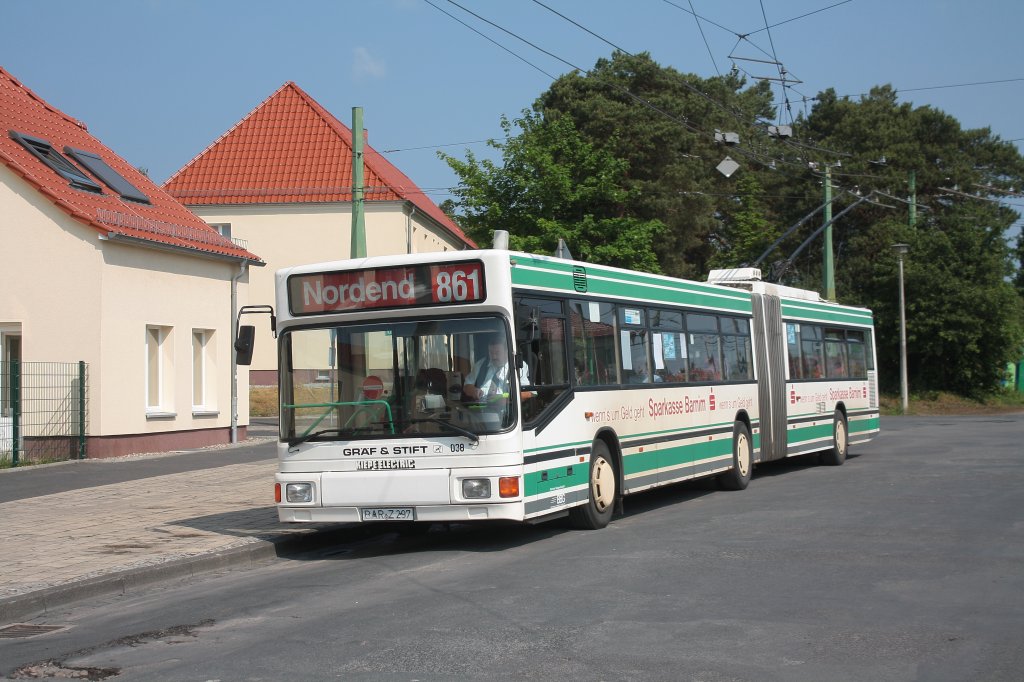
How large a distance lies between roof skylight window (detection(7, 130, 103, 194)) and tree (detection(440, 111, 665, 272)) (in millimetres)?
14827

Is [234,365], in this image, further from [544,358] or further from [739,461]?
[544,358]

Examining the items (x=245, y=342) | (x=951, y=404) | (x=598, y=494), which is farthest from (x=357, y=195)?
(x=951, y=404)

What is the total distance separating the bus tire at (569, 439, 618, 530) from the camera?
41.5ft

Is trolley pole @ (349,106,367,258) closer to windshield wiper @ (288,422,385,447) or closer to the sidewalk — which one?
the sidewalk

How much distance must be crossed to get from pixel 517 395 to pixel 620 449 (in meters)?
2.67

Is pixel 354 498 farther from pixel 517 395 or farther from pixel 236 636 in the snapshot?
pixel 236 636

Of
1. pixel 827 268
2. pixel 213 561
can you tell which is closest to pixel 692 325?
pixel 213 561

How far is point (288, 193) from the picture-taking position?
4856 cm

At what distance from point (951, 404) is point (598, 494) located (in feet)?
125

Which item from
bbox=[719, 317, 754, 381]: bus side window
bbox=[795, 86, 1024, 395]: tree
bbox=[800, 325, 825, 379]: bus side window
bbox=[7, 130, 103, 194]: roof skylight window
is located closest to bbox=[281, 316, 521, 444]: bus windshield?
bbox=[719, 317, 754, 381]: bus side window

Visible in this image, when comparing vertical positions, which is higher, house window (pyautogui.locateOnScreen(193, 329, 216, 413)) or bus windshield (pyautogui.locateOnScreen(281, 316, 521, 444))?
house window (pyautogui.locateOnScreen(193, 329, 216, 413))

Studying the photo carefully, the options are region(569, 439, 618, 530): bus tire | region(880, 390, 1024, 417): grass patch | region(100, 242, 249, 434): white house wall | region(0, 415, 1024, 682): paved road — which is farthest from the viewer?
region(880, 390, 1024, 417): grass patch

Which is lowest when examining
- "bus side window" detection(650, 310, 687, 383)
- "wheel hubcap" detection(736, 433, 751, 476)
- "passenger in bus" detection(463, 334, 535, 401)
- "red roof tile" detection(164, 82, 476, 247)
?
"wheel hubcap" detection(736, 433, 751, 476)

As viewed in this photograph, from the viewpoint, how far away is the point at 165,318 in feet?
79.2
